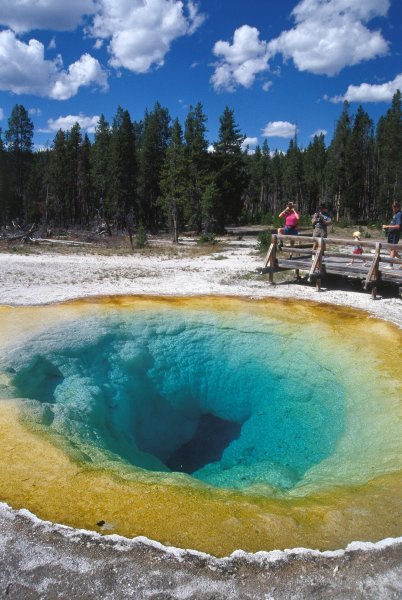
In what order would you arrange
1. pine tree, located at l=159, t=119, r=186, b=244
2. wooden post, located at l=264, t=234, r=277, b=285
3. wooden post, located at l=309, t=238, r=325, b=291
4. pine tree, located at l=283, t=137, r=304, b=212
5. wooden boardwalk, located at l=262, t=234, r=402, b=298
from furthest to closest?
pine tree, located at l=283, t=137, r=304, b=212, pine tree, located at l=159, t=119, r=186, b=244, wooden post, located at l=264, t=234, r=277, b=285, wooden post, located at l=309, t=238, r=325, b=291, wooden boardwalk, located at l=262, t=234, r=402, b=298

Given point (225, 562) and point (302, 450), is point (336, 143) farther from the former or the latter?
point (225, 562)

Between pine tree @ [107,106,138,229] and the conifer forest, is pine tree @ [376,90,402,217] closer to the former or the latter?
the conifer forest

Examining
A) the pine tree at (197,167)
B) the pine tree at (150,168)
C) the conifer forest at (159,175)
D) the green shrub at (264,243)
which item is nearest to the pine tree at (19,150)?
the conifer forest at (159,175)

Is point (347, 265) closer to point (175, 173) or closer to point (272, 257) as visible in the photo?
point (272, 257)

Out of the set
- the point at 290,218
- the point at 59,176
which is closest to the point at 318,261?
the point at 290,218

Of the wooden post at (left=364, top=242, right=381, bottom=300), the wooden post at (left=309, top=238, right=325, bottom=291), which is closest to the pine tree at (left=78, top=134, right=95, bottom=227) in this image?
the wooden post at (left=309, top=238, right=325, bottom=291)

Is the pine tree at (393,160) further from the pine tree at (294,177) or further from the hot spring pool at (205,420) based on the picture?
the hot spring pool at (205,420)
